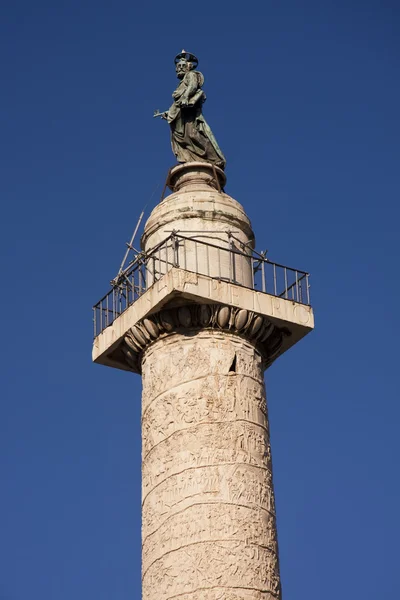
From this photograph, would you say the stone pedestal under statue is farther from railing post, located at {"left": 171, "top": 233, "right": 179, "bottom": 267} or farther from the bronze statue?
the bronze statue

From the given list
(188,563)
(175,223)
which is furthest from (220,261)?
(188,563)

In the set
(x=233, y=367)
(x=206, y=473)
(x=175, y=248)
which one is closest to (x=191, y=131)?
(x=175, y=248)

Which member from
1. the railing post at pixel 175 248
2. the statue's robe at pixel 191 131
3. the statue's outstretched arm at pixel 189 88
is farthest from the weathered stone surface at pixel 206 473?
the statue's outstretched arm at pixel 189 88

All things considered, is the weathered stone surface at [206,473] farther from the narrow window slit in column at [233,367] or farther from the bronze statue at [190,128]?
the bronze statue at [190,128]

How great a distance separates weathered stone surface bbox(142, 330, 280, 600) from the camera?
17.1 metres

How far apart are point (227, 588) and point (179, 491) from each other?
1477 millimetres

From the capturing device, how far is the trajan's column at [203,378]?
56.6 feet

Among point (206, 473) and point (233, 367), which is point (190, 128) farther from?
point (206, 473)

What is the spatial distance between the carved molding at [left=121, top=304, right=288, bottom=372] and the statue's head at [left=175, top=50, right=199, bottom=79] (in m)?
4.99

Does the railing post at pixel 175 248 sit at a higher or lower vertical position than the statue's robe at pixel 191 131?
lower

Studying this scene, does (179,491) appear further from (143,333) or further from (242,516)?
(143,333)

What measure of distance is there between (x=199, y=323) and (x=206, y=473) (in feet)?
7.51

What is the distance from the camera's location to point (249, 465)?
18.0 meters

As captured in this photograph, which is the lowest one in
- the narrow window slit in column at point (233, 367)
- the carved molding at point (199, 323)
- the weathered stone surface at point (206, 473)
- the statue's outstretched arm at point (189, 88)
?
the weathered stone surface at point (206, 473)
